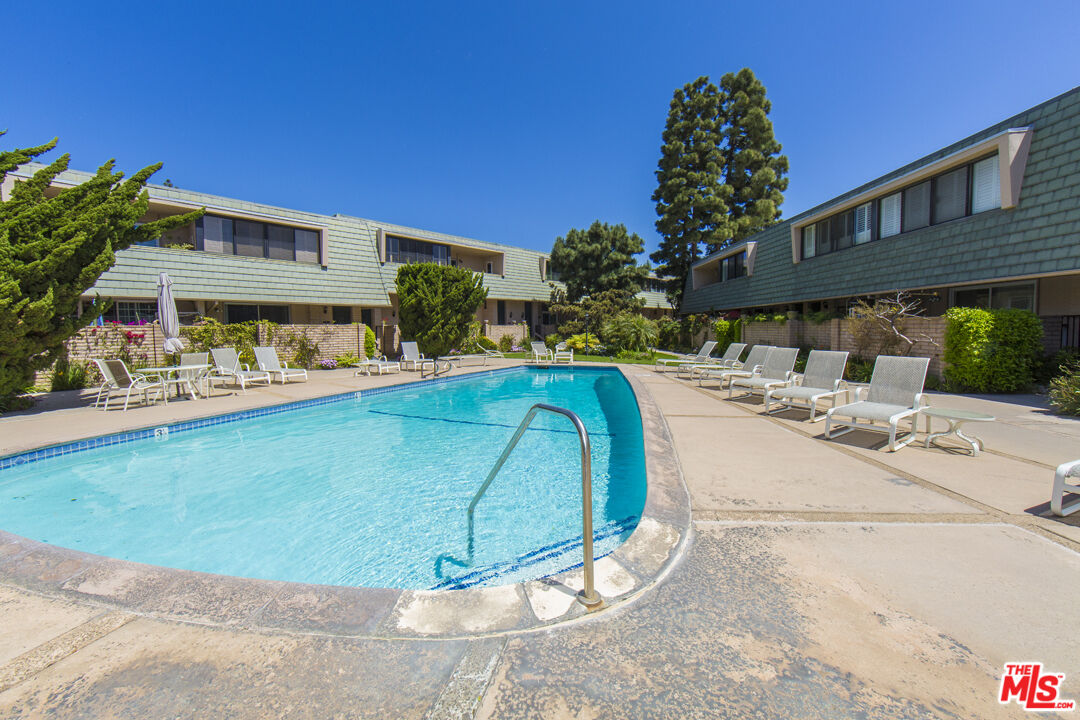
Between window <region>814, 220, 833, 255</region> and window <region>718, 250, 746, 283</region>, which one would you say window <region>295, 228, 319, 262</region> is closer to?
window <region>718, 250, 746, 283</region>

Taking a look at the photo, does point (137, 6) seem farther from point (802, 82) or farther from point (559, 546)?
point (802, 82)

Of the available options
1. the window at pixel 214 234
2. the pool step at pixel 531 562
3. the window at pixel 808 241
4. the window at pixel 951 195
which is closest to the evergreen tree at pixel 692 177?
the window at pixel 808 241

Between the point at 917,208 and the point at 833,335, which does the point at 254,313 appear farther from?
the point at 917,208

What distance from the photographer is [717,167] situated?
92.5ft

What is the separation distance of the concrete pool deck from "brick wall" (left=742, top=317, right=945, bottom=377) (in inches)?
346

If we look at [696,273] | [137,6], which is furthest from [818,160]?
[137,6]

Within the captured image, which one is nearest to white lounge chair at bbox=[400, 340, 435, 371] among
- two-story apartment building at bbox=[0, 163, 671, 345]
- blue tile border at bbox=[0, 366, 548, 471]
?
blue tile border at bbox=[0, 366, 548, 471]

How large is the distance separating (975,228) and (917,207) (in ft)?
6.99

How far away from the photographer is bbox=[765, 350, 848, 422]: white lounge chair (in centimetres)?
697

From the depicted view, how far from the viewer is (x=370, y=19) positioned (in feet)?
50.3

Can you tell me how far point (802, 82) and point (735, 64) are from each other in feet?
47.0

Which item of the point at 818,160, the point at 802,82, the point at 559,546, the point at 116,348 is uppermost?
the point at 802,82

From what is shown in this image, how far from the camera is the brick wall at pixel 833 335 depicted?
10.2 metres

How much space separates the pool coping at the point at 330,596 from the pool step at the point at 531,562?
2.80 feet
